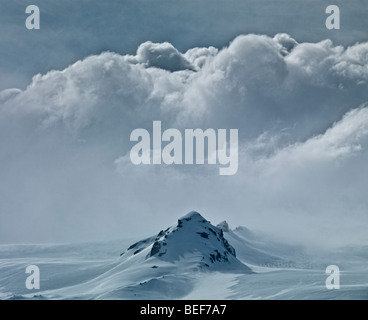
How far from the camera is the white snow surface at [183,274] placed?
22953 mm

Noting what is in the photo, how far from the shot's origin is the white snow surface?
23.0 metres

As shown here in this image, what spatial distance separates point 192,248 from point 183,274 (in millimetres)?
28289

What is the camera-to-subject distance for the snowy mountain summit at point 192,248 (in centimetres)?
6034

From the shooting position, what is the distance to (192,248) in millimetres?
72250

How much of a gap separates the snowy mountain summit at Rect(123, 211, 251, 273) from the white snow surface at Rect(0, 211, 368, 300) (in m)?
0.13

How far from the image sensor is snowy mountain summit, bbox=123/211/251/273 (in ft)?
198

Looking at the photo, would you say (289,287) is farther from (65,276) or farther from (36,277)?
(65,276)

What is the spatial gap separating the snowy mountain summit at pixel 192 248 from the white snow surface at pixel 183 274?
13 cm

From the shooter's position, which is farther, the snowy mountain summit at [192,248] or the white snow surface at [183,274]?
the snowy mountain summit at [192,248]

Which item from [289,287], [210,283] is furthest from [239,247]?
[289,287]

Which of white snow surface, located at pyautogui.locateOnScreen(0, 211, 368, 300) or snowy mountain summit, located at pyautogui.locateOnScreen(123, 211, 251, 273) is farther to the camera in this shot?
snowy mountain summit, located at pyautogui.locateOnScreen(123, 211, 251, 273)

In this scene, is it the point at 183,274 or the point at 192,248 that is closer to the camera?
the point at 183,274
